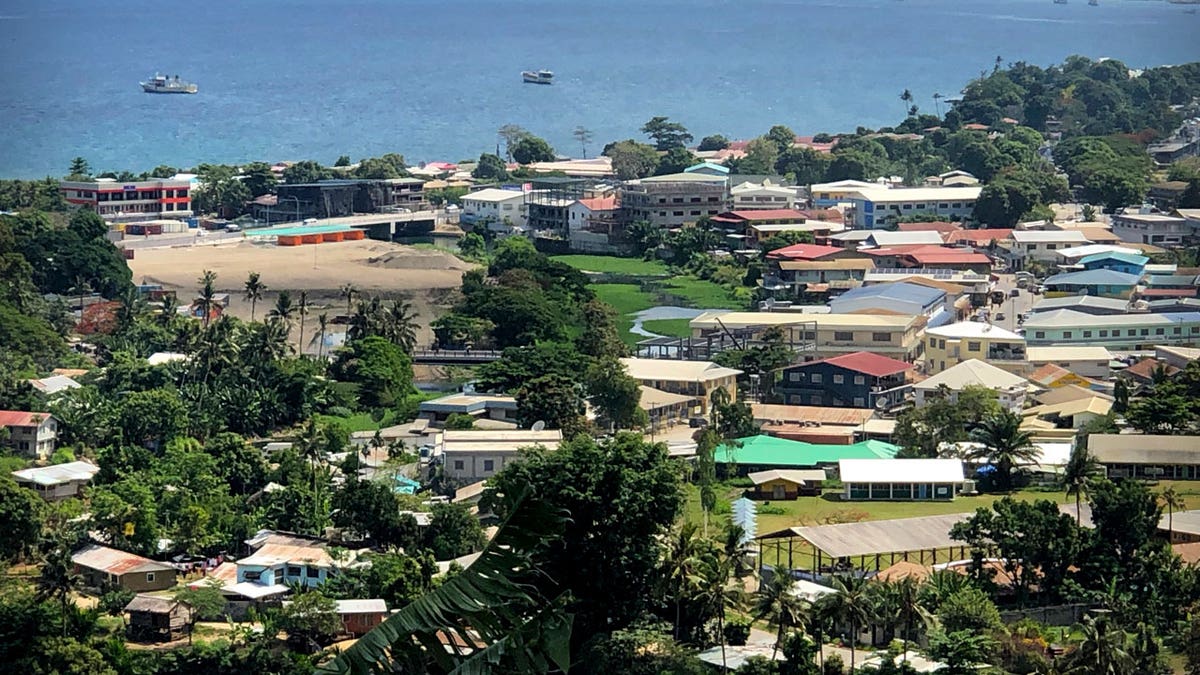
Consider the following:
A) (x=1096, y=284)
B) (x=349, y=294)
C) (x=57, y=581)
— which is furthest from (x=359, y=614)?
(x=1096, y=284)

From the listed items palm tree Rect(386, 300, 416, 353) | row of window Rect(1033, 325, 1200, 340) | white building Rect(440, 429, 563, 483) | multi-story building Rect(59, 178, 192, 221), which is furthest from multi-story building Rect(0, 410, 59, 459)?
multi-story building Rect(59, 178, 192, 221)

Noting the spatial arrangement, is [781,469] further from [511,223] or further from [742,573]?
[511,223]

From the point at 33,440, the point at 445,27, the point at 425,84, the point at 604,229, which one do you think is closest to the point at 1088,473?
the point at 33,440

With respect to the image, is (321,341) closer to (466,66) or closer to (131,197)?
(131,197)

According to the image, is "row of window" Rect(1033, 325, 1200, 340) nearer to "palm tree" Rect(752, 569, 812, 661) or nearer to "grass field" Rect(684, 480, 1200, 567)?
"grass field" Rect(684, 480, 1200, 567)

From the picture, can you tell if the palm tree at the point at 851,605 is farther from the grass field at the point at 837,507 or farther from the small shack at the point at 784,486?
the small shack at the point at 784,486

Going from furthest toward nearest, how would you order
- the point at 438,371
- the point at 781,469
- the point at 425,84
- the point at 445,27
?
the point at 445,27
the point at 425,84
the point at 438,371
the point at 781,469

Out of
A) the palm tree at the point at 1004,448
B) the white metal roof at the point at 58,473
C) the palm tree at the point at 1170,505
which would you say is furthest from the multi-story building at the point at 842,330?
the white metal roof at the point at 58,473
